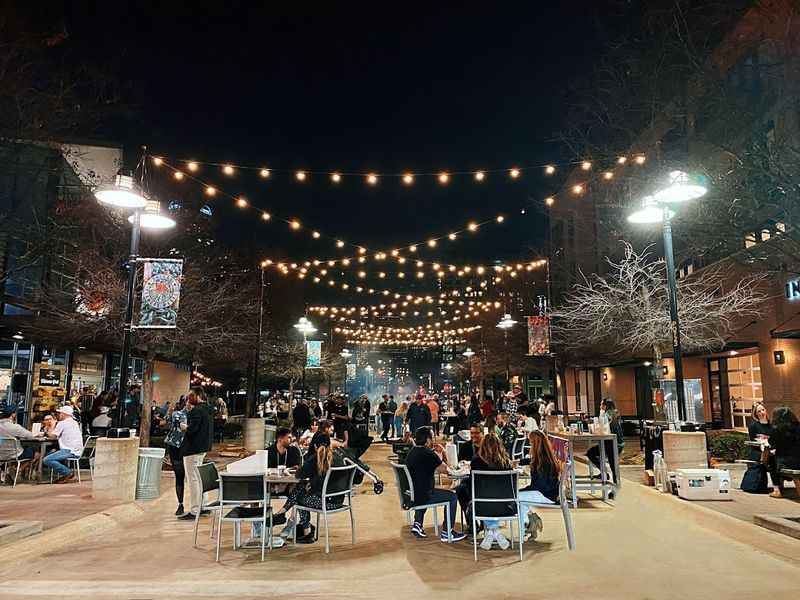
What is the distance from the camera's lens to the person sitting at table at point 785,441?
9547 millimetres

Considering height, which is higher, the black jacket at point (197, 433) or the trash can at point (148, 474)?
the black jacket at point (197, 433)

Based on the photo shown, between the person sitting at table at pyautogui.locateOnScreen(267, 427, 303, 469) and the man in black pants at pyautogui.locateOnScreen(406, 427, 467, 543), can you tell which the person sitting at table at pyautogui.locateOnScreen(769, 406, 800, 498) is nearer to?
the man in black pants at pyautogui.locateOnScreen(406, 427, 467, 543)

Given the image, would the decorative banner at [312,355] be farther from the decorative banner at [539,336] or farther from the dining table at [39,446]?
the dining table at [39,446]

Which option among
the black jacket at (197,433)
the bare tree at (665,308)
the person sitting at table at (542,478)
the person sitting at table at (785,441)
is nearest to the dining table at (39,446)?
the black jacket at (197,433)

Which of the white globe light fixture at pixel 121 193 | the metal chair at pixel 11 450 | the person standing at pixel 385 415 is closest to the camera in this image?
the white globe light fixture at pixel 121 193

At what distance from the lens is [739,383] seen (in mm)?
Result: 19984

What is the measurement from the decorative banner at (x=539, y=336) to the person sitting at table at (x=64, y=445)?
13.3m

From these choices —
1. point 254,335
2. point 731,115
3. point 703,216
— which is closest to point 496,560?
point 703,216

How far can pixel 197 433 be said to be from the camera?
8836mm

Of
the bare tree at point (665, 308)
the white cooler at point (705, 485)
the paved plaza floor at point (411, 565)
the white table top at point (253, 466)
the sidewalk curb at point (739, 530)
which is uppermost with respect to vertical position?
the bare tree at point (665, 308)

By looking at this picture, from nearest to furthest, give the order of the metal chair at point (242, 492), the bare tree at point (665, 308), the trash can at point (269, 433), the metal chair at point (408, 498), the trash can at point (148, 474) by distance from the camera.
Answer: the metal chair at point (242, 492) < the metal chair at point (408, 498) < the trash can at point (148, 474) < the bare tree at point (665, 308) < the trash can at point (269, 433)

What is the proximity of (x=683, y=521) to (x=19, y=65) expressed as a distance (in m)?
12.8

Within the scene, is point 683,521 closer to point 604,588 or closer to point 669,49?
point 604,588

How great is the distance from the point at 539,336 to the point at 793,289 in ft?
23.3
